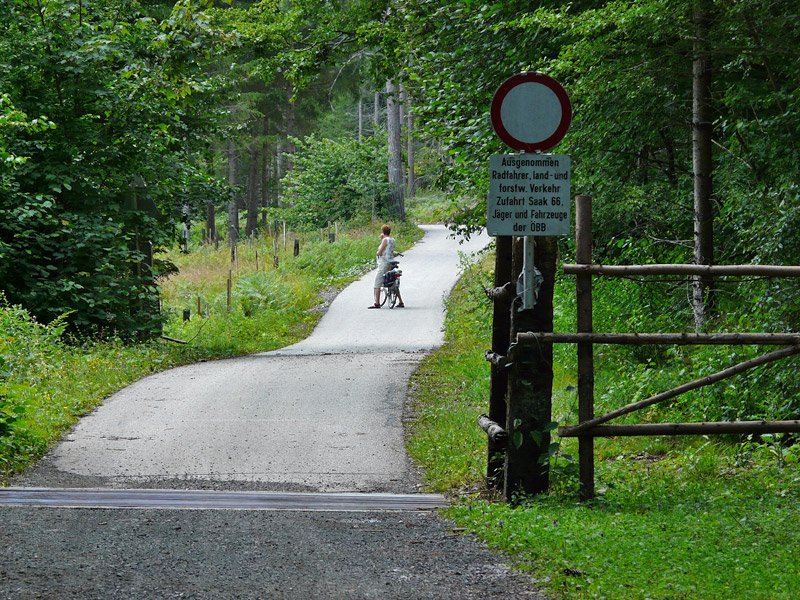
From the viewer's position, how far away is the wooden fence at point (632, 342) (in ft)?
20.7

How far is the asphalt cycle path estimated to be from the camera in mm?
5035

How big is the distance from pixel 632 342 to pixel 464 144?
26.5 ft

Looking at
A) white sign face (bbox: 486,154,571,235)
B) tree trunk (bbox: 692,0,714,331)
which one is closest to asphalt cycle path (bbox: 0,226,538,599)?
white sign face (bbox: 486,154,571,235)

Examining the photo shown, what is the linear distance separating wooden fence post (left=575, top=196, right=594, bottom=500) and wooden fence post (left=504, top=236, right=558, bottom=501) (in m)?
0.21

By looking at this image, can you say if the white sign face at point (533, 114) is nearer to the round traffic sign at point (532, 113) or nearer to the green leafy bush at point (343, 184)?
the round traffic sign at point (532, 113)

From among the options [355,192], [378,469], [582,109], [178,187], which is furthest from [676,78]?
[355,192]

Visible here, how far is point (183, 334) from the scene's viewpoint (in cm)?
1927

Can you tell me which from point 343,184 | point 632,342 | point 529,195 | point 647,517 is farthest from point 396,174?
point 647,517

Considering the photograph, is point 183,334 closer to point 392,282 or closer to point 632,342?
point 392,282

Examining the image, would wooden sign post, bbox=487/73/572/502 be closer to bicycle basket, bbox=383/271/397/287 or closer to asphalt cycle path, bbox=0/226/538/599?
asphalt cycle path, bbox=0/226/538/599

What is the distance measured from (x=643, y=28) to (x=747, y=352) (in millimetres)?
3698

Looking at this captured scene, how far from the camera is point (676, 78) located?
37.3ft

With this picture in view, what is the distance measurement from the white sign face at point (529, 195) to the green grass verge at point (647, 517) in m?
1.24

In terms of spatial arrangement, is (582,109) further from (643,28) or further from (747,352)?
(747,352)
